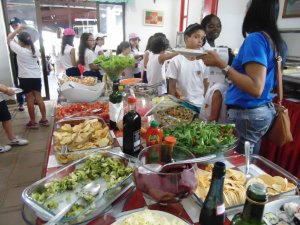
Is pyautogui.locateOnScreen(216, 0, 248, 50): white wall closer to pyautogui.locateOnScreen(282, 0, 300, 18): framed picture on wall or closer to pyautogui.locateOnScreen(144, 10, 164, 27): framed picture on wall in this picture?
pyautogui.locateOnScreen(282, 0, 300, 18): framed picture on wall

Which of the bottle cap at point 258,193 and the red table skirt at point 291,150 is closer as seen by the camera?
the bottle cap at point 258,193

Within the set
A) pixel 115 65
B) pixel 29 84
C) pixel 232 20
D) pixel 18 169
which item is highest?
pixel 232 20

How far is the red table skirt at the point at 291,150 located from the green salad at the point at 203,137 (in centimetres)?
114

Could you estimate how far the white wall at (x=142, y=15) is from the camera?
17.9ft

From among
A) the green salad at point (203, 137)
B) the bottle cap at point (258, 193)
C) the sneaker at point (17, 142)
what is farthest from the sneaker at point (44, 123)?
the bottle cap at point (258, 193)

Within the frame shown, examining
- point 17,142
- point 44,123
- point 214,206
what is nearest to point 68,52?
point 44,123

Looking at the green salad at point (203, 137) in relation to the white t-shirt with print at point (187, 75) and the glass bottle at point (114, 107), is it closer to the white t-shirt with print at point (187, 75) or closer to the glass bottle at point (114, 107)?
the glass bottle at point (114, 107)

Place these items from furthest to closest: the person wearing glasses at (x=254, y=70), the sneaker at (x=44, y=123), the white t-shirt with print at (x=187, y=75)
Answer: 1. the sneaker at (x=44, y=123)
2. the white t-shirt with print at (x=187, y=75)
3. the person wearing glasses at (x=254, y=70)

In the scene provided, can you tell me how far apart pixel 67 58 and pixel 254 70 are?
3218 millimetres

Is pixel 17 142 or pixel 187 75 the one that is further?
pixel 17 142

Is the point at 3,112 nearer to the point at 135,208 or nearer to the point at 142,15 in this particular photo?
the point at 135,208

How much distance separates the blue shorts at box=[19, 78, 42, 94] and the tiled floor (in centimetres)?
60

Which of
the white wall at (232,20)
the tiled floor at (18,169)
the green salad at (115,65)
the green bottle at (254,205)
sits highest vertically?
the white wall at (232,20)

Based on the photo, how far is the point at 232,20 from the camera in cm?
458
